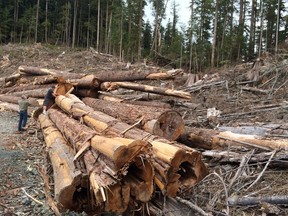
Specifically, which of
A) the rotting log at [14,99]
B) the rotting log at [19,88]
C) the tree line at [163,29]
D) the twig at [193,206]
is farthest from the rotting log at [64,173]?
the tree line at [163,29]

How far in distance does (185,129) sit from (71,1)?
51.1m

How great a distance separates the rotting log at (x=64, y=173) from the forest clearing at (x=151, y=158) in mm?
18

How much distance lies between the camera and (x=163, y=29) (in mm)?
51875

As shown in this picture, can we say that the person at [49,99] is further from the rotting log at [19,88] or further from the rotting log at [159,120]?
the rotting log at [19,88]

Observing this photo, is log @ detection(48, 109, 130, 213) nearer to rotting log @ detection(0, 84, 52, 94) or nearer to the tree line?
rotting log @ detection(0, 84, 52, 94)

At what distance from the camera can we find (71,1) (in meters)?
53.8

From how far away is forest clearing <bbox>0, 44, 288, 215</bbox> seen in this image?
4.29 meters

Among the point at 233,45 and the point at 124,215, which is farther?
the point at 233,45

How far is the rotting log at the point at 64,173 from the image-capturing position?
4328 mm

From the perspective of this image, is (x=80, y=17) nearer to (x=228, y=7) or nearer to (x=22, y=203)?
(x=228, y=7)

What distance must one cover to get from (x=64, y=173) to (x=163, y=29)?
160 ft

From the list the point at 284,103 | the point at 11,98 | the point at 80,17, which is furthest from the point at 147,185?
the point at 80,17

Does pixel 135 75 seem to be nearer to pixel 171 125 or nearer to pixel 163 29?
pixel 171 125

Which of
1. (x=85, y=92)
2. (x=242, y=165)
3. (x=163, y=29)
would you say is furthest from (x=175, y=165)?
(x=163, y=29)
